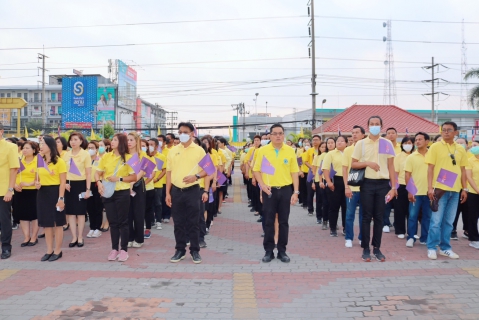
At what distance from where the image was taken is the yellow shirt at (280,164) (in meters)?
6.88

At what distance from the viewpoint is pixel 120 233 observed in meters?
7.33

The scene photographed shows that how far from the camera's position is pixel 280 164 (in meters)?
6.90

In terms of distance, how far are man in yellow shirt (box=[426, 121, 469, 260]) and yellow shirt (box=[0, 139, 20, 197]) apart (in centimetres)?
653

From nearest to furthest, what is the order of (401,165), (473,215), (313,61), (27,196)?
1. (473,215)
2. (27,196)
3. (401,165)
4. (313,61)

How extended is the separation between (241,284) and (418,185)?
384 centimetres

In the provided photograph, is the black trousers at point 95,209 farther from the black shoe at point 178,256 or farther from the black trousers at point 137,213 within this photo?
the black shoe at point 178,256

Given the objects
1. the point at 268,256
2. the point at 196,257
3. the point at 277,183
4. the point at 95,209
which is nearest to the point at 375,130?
the point at 277,183

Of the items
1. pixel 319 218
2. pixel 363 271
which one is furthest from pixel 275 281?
pixel 319 218

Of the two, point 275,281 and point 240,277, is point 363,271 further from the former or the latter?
point 240,277

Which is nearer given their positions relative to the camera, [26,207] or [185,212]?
[185,212]

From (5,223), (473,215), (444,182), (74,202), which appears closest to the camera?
(444,182)

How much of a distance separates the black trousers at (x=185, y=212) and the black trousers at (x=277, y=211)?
1.05m

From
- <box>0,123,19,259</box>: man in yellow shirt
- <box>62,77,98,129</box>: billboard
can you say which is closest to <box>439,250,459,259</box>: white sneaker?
<box>0,123,19,259</box>: man in yellow shirt

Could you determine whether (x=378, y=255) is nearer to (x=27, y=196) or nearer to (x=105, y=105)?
(x=27, y=196)
